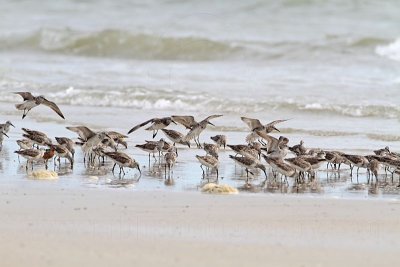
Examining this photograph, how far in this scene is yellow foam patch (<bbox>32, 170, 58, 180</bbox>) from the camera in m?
10.3

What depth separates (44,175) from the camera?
33.9ft

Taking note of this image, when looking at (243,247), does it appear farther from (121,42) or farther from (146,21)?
(146,21)

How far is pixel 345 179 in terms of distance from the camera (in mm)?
11188

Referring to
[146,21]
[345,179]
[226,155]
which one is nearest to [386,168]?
[345,179]

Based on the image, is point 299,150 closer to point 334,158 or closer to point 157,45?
point 334,158

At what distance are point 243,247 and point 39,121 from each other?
9.02m

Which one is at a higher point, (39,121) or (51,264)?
(39,121)

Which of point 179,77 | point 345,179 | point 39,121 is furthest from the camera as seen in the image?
point 179,77

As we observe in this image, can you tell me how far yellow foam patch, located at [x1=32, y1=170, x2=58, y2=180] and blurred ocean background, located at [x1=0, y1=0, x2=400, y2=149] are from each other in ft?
16.1

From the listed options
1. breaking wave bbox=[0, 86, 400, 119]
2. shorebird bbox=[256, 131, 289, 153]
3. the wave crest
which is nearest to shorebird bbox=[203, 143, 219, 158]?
shorebird bbox=[256, 131, 289, 153]

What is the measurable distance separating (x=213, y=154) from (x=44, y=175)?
2.46 m

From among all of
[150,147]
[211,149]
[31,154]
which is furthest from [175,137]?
[31,154]

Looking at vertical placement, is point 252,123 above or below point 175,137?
above

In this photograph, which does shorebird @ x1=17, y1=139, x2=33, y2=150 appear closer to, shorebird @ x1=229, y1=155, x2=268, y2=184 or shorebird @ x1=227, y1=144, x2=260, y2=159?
shorebird @ x1=227, y1=144, x2=260, y2=159
